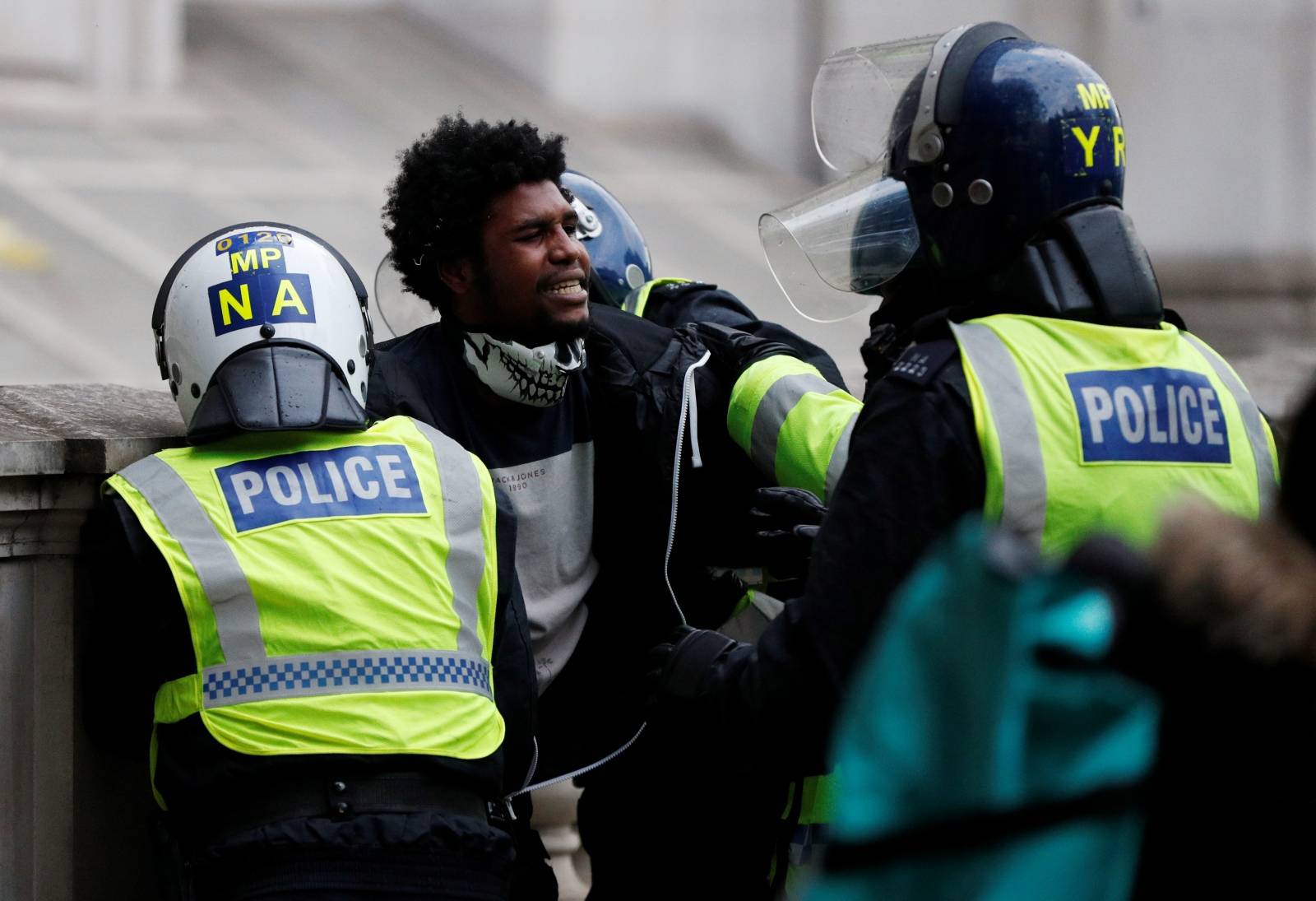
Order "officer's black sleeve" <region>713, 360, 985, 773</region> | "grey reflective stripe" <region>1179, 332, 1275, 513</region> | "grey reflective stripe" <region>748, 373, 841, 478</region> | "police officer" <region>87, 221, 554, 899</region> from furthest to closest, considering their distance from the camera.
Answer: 1. "grey reflective stripe" <region>748, 373, 841, 478</region>
2. "police officer" <region>87, 221, 554, 899</region>
3. "grey reflective stripe" <region>1179, 332, 1275, 513</region>
4. "officer's black sleeve" <region>713, 360, 985, 773</region>

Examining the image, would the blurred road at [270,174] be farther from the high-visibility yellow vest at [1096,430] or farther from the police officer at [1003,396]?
the high-visibility yellow vest at [1096,430]

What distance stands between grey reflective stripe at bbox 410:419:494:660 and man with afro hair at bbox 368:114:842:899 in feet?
1.73

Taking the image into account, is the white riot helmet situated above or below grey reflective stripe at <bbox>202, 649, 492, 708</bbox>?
above

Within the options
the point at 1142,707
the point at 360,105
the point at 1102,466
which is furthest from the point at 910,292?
the point at 360,105

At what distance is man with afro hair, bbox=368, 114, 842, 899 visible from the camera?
3326mm

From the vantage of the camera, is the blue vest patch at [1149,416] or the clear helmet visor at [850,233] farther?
the clear helmet visor at [850,233]

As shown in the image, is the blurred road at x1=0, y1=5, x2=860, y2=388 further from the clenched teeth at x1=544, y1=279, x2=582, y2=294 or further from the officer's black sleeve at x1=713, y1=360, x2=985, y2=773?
the officer's black sleeve at x1=713, y1=360, x2=985, y2=773

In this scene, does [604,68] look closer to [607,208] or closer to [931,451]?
[607,208]

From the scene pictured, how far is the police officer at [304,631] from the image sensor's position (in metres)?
2.48

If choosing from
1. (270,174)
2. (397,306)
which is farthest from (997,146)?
(270,174)

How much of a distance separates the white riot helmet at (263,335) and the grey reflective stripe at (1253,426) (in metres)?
1.29

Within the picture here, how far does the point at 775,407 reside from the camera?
9.64ft

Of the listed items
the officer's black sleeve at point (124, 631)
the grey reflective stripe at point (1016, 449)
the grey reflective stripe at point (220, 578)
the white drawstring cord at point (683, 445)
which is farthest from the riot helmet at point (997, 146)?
the officer's black sleeve at point (124, 631)

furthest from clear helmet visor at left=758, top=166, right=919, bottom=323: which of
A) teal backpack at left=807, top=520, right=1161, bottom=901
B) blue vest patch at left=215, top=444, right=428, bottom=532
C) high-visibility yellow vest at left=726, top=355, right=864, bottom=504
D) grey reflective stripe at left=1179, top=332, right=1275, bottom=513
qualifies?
teal backpack at left=807, top=520, right=1161, bottom=901
